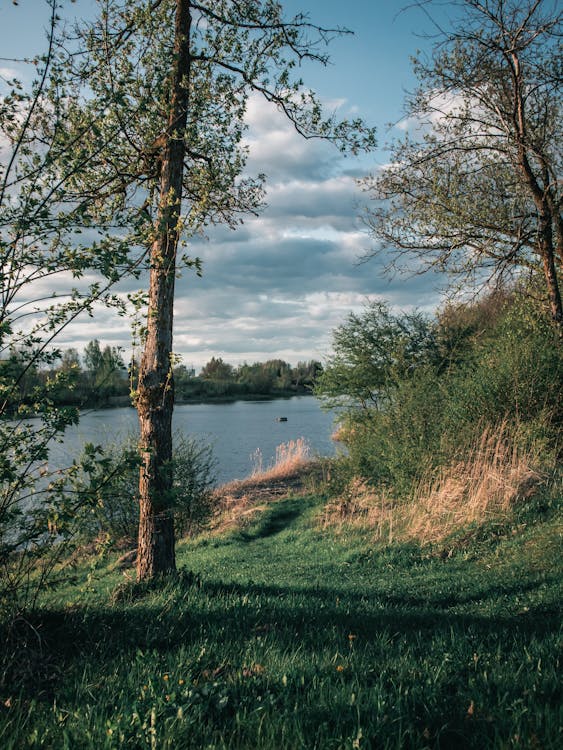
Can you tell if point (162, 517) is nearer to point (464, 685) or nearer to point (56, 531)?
point (56, 531)

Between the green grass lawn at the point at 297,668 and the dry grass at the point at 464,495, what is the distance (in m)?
2.53

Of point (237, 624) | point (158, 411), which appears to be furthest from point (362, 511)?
point (237, 624)

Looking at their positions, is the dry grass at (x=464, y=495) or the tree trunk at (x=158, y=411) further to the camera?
the dry grass at (x=464, y=495)

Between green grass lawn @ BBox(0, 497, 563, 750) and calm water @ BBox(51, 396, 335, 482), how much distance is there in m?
10.5

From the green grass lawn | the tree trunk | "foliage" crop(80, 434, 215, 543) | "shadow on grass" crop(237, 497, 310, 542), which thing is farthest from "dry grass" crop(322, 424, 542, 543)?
the tree trunk

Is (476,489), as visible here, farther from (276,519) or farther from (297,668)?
(297,668)

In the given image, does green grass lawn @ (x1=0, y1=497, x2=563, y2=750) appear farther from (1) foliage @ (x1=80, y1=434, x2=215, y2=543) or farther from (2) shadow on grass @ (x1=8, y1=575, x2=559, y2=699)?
(1) foliage @ (x1=80, y1=434, x2=215, y2=543)

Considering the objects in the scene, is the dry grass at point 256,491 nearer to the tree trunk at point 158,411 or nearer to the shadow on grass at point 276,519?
the shadow on grass at point 276,519

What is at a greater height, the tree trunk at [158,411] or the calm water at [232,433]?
the tree trunk at [158,411]

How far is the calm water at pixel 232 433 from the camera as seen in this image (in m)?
17.8

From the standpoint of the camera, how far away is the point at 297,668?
3.65m

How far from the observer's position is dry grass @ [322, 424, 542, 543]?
401 inches

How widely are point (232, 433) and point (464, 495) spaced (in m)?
40.1

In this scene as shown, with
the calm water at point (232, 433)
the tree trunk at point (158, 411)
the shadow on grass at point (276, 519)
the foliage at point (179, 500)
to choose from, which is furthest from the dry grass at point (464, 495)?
the calm water at point (232, 433)
